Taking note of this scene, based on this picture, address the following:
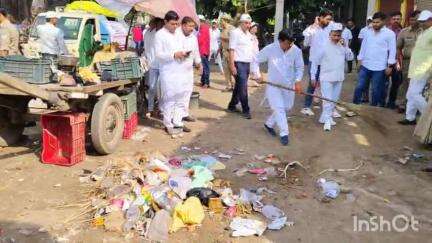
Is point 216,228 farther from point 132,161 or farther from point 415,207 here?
point 415,207

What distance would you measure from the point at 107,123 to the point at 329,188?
3.01m

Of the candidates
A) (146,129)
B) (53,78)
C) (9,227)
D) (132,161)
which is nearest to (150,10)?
→ (146,129)

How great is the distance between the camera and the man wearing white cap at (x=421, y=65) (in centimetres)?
771

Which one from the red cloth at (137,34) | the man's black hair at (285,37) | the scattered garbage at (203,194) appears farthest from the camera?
the red cloth at (137,34)

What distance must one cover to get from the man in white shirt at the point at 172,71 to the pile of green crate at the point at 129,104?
46 cm

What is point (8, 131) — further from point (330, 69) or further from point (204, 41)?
point (204, 41)

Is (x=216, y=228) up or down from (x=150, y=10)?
down

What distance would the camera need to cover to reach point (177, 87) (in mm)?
7812

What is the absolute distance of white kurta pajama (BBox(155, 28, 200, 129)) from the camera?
7648 mm

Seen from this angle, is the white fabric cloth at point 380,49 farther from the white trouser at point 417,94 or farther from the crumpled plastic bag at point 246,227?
the crumpled plastic bag at point 246,227

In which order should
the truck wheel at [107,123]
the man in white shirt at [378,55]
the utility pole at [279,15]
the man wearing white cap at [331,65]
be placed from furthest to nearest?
the utility pole at [279,15]
the man in white shirt at [378,55]
the man wearing white cap at [331,65]
the truck wheel at [107,123]

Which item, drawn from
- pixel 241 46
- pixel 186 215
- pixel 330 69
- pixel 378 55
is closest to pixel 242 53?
pixel 241 46

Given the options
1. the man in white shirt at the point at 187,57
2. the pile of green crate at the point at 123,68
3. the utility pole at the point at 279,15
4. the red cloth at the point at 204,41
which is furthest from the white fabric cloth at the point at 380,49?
the utility pole at the point at 279,15

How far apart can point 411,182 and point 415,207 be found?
31.8 inches
